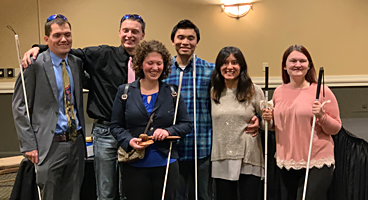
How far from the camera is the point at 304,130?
6.98 ft

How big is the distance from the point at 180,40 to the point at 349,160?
67.7 inches

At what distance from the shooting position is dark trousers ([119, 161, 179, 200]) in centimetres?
199

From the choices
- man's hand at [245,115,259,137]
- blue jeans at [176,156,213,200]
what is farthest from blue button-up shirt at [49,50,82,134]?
man's hand at [245,115,259,137]

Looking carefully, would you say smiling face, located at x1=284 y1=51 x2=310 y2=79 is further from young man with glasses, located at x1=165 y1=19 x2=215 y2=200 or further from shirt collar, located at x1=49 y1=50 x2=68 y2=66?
shirt collar, located at x1=49 y1=50 x2=68 y2=66

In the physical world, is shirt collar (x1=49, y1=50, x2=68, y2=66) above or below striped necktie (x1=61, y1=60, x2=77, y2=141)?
above

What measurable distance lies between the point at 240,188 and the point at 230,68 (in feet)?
2.65

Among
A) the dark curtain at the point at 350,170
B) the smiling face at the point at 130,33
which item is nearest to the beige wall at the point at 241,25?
the dark curtain at the point at 350,170

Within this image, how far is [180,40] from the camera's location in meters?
2.42

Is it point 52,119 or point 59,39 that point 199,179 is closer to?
point 52,119

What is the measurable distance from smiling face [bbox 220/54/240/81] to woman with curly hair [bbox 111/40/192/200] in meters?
0.40

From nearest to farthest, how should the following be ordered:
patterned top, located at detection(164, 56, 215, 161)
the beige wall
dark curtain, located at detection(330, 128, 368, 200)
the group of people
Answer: the group of people
patterned top, located at detection(164, 56, 215, 161)
dark curtain, located at detection(330, 128, 368, 200)
the beige wall

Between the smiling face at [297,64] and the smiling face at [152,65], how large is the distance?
0.84 metres

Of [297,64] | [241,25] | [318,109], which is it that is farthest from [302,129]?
[241,25]

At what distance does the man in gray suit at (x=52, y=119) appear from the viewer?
203cm
